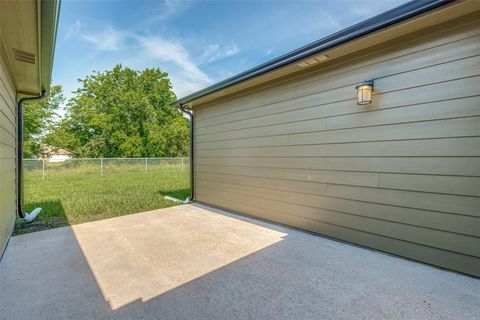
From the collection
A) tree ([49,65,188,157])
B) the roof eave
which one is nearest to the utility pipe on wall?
the roof eave

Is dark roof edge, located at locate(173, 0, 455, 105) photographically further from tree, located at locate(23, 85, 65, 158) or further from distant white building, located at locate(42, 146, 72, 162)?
distant white building, located at locate(42, 146, 72, 162)

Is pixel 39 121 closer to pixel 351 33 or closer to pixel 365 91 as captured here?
pixel 351 33

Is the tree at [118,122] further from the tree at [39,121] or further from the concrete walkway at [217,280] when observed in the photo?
the concrete walkway at [217,280]

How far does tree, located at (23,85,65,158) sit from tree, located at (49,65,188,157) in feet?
2.22

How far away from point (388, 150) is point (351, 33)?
1315 mm

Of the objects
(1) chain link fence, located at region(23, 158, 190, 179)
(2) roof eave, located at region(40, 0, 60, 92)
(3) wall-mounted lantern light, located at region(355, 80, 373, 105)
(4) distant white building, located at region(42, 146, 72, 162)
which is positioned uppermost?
(2) roof eave, located at region(40, 0, 60, 92)

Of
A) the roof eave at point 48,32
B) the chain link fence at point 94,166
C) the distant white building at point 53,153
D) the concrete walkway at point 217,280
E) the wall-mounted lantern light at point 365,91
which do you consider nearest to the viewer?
the concrete walkway at point 217,280

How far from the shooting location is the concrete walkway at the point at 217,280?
1.64 m

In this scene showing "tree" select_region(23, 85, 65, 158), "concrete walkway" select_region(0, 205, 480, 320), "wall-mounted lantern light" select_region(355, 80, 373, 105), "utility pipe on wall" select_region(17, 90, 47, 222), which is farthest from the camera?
"tree" select_region(23, 85, 65, 158)

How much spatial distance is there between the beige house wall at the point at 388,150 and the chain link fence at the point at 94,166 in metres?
10.0

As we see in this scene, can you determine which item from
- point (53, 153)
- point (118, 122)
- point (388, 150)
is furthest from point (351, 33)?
point (53, 153)

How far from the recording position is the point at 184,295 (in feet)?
6.02

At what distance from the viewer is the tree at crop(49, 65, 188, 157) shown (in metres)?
16.6

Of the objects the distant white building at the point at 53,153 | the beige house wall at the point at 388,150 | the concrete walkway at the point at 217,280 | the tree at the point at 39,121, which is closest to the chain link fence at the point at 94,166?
the tree at the point at 39,121
